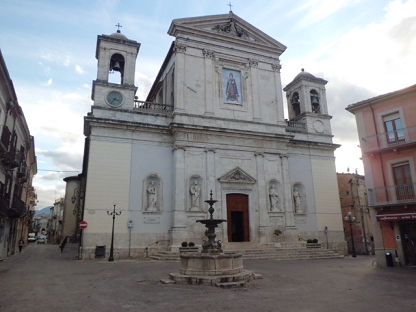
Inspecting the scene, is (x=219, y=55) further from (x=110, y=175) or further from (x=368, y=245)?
(x=368, y=245)

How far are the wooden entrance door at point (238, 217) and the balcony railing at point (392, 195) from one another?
364 inches

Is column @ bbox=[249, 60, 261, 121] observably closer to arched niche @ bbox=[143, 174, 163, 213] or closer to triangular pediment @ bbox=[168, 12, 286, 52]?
triangular pediment @ bbox=[168, 12, 286, 52]

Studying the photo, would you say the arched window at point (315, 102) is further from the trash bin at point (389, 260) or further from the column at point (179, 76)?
the trash bin at point (389, 260)

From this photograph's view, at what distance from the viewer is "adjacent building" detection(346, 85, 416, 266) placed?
14.8 metres

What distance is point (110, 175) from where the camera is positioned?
2078 centimetres

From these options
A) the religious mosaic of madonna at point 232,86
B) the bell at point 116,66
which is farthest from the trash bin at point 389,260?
the bell at point 116,66

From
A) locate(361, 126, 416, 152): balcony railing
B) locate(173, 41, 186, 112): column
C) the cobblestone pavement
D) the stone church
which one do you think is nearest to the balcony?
the stone church

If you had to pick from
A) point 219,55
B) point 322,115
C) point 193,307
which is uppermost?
point 219,55

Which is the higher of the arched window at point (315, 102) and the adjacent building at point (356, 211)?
the arched window at point (315, 102)

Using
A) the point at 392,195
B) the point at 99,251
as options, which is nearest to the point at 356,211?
the point at 392,195

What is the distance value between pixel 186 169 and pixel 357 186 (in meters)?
18.6

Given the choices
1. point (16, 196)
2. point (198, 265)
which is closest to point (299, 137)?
point (198, 265)

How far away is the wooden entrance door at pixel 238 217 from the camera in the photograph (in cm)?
2270

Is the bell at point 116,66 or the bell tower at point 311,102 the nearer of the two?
the bell at point 116,66
